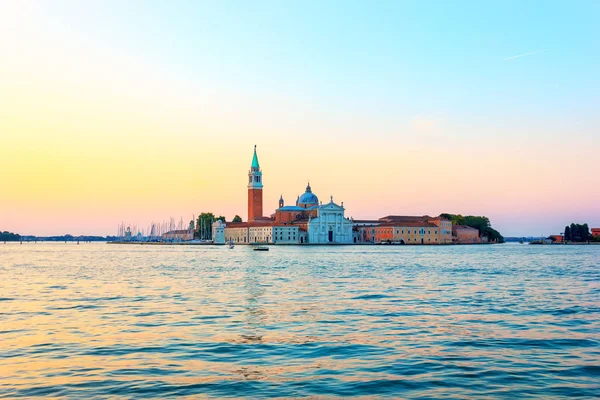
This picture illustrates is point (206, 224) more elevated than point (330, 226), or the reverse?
point (206, 224)

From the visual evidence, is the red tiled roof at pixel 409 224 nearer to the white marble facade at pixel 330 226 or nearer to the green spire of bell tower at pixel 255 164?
the white marble facade at pixel 330 226

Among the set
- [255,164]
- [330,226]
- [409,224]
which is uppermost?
[255,164]

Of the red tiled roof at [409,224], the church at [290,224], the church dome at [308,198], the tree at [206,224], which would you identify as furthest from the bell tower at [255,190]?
the red tiled roof at [409,224]

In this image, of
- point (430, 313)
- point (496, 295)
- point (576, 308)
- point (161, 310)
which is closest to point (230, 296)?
point (161, 310)

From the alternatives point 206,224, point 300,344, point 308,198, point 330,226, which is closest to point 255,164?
point 308,198

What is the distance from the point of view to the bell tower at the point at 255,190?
13875 centimetres

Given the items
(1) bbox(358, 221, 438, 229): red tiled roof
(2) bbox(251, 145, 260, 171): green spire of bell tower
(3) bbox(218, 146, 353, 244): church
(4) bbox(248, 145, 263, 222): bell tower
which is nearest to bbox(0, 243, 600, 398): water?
(3) bbox(218, 146, 353, 244): church

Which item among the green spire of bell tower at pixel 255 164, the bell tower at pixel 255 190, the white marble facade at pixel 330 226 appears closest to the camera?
the white marble facade at pixel 330 226

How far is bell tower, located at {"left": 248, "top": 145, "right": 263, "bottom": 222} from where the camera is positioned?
5463 inches

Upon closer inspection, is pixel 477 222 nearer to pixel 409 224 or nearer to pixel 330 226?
pixel 409 224

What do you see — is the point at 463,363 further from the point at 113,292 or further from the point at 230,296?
the point at 113,292

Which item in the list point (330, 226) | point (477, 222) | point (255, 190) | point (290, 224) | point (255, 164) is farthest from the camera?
point (477, 222)

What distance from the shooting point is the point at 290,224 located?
13212cm

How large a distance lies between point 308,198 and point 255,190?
1231 cm
